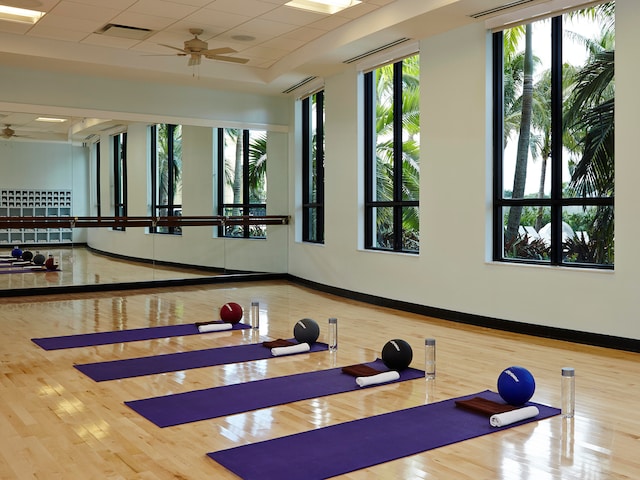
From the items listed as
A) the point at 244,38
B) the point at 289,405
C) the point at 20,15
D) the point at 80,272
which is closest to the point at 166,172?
the point at 80,272

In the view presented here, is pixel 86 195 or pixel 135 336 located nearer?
pixel 135 336

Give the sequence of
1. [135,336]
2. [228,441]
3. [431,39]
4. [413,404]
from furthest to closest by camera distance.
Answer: [431,39]
[135,336]
[413,404]
[228,441]

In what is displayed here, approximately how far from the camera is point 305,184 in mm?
10828

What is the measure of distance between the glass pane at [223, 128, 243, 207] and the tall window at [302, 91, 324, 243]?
1.03 m

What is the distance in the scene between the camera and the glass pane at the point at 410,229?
833 cm

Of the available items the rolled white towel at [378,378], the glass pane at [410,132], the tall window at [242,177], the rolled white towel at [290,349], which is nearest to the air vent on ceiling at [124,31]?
the tall window at [242,177]

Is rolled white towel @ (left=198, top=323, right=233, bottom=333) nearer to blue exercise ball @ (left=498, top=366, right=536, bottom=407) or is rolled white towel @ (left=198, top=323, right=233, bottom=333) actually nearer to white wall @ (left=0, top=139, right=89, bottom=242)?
blue exercise ball @ (left=498, top=366, right=536, bottom=407)

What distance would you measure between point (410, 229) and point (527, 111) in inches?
87.3

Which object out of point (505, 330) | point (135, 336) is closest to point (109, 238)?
point (135, 336)

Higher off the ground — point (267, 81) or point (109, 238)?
point (267, 81)

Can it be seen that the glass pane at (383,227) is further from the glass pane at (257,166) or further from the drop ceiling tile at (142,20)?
the drop ceiling tile at (142,20)

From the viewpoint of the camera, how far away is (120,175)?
9.99m

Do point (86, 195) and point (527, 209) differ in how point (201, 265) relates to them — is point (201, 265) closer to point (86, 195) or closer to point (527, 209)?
point (86, 195)

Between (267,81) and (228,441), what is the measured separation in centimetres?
746
